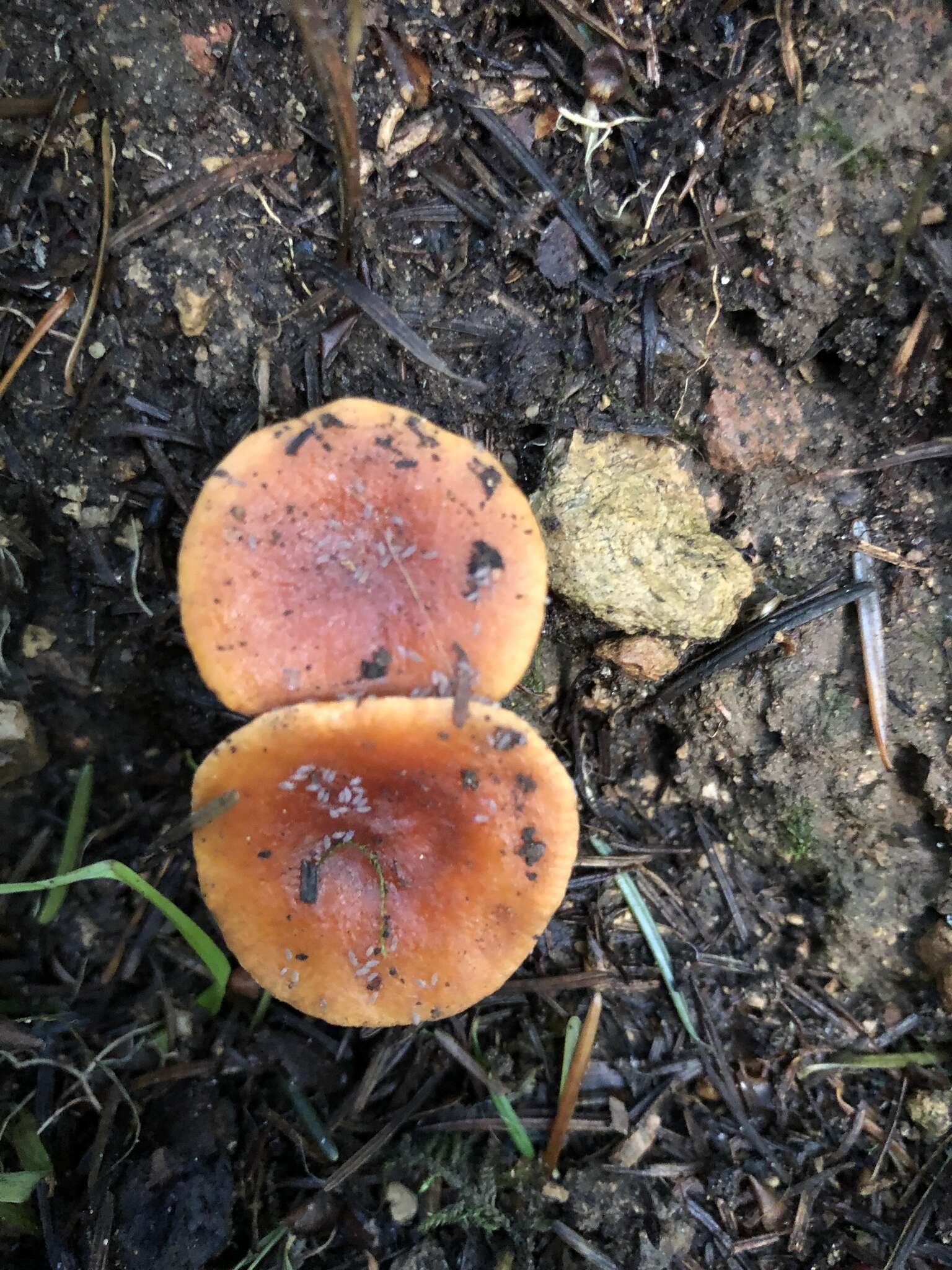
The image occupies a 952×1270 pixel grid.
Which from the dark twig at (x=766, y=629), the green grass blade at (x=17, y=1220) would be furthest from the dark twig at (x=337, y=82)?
the green grass blade at (x=17, y=1220)

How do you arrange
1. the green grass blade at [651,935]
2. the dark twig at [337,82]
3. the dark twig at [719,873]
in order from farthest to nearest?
the dark twig at [719,873]
the green grass blade at [651,935]
the dark twig at [337,82]

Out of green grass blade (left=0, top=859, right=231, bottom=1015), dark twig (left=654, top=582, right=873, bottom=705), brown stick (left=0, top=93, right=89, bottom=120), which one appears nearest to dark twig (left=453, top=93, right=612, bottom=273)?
brown stick (left=0, top=93, right=89, bottom=120)

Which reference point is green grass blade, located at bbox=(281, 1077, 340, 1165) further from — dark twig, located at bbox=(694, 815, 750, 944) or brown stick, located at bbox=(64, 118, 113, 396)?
brown stick, located at bbox=(64, 118, 113, 396)

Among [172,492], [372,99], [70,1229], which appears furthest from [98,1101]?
[372,99]

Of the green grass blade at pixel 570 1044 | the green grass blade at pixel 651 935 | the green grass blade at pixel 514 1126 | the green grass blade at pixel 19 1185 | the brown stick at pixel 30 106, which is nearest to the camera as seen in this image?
the brown stick at pixel 30 106

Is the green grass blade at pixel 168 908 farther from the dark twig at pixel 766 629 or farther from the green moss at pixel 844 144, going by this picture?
the green moss at pixel 844 144

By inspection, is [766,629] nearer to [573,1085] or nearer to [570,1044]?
[570,1044]

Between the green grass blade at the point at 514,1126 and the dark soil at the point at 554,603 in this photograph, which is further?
the green grass blade at the point at 514,1126
